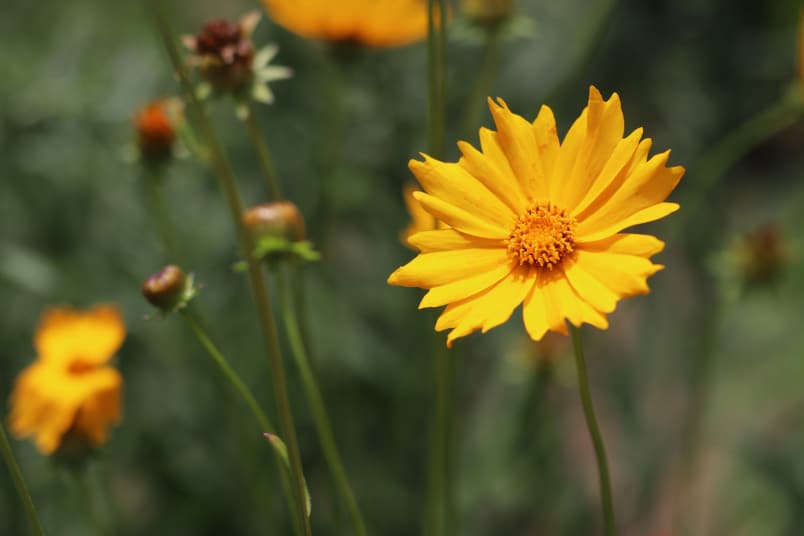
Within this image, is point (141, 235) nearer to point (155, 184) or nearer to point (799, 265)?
point (155, 184)

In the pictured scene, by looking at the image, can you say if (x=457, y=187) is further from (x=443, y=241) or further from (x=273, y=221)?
(x=273, y=221)

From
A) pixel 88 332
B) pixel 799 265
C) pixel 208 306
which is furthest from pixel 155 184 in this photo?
pixel 799 265

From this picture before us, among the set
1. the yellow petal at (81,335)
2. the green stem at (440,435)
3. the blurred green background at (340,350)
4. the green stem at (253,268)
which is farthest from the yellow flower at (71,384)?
the green stem at (253,268)

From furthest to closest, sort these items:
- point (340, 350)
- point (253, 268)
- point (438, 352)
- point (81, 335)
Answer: point (340, 350) → point (81, 335) → point (438, 352) → point (253, 268)

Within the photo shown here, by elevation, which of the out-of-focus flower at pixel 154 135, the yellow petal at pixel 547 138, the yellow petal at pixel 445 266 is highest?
the out-of-focus flower at pixel 154 135

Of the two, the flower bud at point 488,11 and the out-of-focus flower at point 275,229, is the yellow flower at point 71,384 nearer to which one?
the out-of-focus flower at point 275,229

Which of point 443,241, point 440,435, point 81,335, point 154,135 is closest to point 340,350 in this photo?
point 81,335
